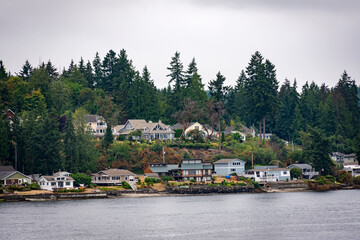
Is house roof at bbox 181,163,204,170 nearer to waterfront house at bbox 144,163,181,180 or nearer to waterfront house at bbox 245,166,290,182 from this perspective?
waterfront house at bbox 144,163,181,180

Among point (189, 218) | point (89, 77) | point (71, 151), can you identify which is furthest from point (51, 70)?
point (189, 218)

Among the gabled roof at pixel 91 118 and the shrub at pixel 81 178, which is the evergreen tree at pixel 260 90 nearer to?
the gabled roof at pixel 91 118

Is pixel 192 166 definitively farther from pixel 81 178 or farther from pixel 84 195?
pixel 84 195

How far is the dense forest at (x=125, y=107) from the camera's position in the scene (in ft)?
327

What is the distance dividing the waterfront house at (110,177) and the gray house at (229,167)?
19477mm

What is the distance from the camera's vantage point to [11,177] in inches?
3659

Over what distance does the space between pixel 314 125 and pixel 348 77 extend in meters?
22.8

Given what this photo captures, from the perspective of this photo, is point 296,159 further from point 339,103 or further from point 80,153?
point 80,153

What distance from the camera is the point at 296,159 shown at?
12188cm

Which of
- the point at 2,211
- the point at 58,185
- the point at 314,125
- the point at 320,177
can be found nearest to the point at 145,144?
the point at 58,185

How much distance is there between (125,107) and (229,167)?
130ft

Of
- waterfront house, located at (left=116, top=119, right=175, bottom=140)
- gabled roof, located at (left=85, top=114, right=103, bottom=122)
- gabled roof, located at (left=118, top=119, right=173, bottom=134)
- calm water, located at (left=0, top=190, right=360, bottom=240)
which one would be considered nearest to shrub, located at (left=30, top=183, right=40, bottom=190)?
calm water, located at (left=0, top=190, right=360, bottom=240)

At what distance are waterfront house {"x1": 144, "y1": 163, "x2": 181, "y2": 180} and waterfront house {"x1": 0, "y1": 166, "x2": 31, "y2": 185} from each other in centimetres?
2338

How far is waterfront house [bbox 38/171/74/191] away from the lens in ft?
307
